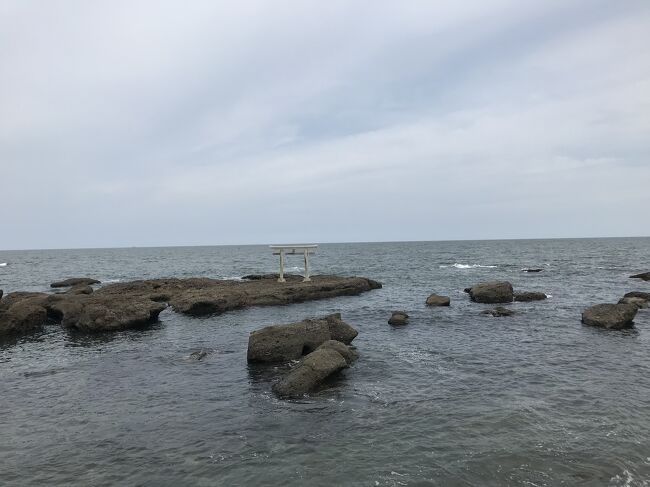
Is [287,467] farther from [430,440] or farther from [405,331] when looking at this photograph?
[405,331]

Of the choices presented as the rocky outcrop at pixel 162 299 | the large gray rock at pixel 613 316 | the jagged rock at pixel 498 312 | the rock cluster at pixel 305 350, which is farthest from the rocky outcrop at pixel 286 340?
the large gray rock at pixel 613 316

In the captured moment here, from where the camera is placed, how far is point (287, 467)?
33.9 feet

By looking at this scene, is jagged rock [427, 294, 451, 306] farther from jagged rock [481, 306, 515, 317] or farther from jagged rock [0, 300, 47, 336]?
jagged rock [0, 300, 47, 336]

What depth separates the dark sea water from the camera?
10.2m

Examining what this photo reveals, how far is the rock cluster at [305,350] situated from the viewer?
1559 cm

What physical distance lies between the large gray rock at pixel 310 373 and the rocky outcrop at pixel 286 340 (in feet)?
9.36

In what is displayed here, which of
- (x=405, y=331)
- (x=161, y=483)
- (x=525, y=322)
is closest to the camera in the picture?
(x=161, y=483)

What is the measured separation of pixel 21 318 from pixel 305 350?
19966mm

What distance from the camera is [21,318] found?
89.7 ft

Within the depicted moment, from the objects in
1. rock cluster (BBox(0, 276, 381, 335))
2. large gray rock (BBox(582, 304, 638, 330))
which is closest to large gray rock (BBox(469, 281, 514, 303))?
large gray rock (BBox(582, 304, 638, 330))

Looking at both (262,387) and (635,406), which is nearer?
(635,406)

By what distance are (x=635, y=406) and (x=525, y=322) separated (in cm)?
1460

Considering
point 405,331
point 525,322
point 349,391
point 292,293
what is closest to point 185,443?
point 349,391

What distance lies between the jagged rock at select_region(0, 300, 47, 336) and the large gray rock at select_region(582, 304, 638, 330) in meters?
35.5
